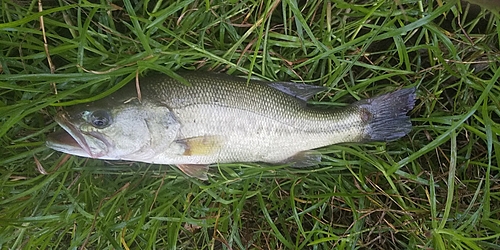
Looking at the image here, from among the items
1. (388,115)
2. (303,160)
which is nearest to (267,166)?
(303,160)

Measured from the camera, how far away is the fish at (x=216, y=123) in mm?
2176

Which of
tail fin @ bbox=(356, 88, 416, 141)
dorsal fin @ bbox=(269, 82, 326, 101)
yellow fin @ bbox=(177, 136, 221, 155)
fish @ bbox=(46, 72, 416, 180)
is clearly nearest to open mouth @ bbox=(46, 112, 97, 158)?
fish @ bbox=(46, 72, 416, 180)

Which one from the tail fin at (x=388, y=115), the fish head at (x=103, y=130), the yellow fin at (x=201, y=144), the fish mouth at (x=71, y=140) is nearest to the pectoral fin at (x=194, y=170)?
the yellow fin at (x=201, y=144)

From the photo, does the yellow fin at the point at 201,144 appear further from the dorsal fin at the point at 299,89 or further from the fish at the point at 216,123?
the dorsal fin at the point at 299,89

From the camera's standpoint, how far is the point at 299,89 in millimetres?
2475

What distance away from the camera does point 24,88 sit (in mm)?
2266

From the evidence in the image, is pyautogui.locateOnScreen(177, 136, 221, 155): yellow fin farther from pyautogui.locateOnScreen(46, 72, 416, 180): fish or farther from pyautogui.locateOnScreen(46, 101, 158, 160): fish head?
pyautogui.locateOnScreen(46, 101, 158, 160): fish head

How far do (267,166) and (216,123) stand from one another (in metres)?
0.41

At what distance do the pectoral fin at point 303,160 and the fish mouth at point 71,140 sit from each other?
103cm

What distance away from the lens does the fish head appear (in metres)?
2.16

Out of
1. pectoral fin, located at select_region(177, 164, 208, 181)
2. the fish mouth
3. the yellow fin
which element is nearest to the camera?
the fish mouth

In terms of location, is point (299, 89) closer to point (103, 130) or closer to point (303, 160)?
point (303, 160)

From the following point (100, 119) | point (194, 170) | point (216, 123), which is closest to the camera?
point (100, 119)

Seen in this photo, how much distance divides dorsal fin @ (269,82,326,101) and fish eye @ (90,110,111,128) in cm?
93
